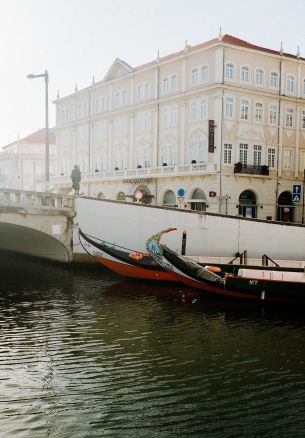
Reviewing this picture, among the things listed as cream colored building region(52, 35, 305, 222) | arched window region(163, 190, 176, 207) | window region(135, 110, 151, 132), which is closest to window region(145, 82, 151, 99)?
cream colored building region(52, 35, 305, 222)

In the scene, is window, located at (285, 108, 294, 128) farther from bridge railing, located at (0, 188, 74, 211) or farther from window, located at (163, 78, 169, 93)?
bridge railing, located at (0, 188, 74, 211)

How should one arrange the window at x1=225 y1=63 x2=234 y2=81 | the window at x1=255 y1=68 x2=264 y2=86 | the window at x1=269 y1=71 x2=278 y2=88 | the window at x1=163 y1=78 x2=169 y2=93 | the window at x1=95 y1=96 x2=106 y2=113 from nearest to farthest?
the window at x1=225 y1=63 x2=234 y2=81 → the window at x1=255 y1=68 x2=264 y2=86 → the window at x1=269 y1=71 x2=278 y2=88 → the window at x1=163 y1=78 x2=169 y2=93 → the window at x1=95 y1=96 x2=106 y2=113

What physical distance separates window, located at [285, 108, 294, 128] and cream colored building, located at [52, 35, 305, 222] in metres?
0.13

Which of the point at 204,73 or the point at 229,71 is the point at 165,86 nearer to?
the point at 204,73

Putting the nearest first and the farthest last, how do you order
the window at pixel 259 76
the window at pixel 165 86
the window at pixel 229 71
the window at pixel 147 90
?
the window at pixel 229 71, the window at pixel 259 76, the window at pixel 165 86, the window at pixel 147 90

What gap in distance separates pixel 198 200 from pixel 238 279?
1997cm

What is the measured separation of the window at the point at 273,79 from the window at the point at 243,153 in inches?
264

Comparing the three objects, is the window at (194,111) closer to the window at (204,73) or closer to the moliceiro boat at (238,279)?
the window at (204,73)

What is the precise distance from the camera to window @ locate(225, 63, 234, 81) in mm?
42531

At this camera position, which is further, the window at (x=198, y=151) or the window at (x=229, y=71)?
the window at (x=198, y=151)

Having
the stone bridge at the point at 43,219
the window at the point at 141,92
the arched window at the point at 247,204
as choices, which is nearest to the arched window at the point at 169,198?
the arched window at the point at 247,204

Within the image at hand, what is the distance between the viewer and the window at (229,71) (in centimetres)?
4253

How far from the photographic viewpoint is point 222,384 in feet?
44.0

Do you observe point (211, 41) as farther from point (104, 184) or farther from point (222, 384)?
point (222, 384)
